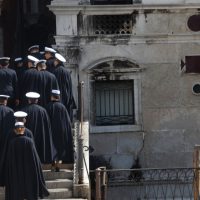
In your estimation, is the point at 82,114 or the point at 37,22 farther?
the point at 37,22

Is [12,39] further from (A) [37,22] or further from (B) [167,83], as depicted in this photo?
(B) [167,83]

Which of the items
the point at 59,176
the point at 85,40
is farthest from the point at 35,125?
the point at 85,40

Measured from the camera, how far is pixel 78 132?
21.2 meters

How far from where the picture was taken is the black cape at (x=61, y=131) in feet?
65.3

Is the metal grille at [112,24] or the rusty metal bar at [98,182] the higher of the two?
the metal grille at [112,24]

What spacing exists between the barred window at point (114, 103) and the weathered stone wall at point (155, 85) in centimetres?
31

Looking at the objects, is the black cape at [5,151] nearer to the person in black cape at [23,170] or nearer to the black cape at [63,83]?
the person in black cape at [23,170]

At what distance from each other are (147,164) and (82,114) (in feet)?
7.84

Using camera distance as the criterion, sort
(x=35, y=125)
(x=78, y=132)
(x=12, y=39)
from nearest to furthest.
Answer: (x=35, y=125) < (x=78, y=132) < (x=12, y=39)

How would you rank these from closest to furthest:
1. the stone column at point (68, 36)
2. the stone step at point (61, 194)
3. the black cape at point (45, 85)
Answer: the stone step at point (61, 194) < the black cape at point (45, 85) < the stone column at point (68, 36)

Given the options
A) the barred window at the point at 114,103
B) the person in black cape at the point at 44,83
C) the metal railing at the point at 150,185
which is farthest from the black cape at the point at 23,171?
the barred window at the point at 114,103

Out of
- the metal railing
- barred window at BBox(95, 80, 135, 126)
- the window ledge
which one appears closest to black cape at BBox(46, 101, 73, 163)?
the metal railing

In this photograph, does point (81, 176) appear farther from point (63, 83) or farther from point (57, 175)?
point (63, 83)

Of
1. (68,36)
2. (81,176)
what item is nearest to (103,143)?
(68,36)
